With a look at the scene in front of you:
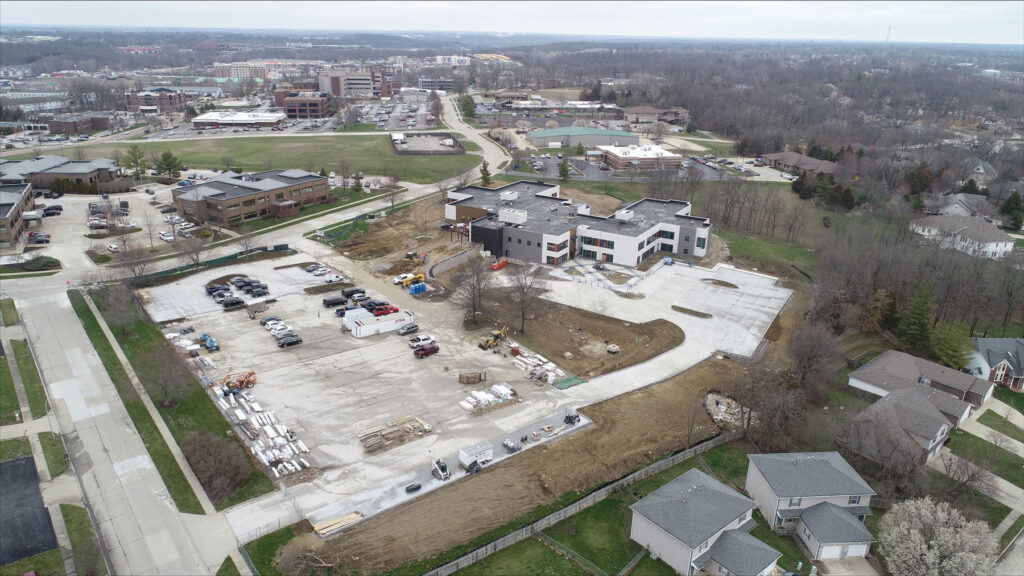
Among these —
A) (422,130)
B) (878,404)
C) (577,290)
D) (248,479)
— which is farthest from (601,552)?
(422,130)

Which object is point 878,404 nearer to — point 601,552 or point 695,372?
point 695,372

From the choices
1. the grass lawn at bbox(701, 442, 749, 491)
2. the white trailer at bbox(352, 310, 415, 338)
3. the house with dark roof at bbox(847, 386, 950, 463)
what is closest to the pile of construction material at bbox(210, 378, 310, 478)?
the white trailer at bbox(352, 310, 415, 338)

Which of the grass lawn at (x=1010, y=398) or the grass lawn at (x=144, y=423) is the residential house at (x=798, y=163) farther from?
the grass lawn at (x=144, y=423)

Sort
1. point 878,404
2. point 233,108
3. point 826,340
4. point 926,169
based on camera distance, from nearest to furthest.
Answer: point 878,404
point 826,340
point 926,169
point 233,108

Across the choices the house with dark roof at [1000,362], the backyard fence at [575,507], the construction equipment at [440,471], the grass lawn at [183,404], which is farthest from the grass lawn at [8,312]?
the house with dark roof at [1000,362]

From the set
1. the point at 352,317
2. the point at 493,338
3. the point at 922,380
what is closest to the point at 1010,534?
the point at 922,380

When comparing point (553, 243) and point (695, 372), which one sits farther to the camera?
point (553, 243)

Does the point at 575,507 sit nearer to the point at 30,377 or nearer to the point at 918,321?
the point at 918,321
